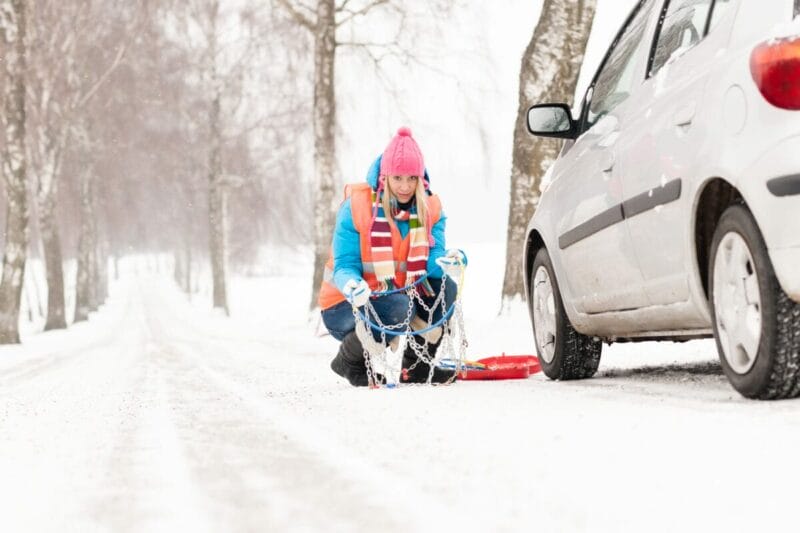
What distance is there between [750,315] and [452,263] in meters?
2.07

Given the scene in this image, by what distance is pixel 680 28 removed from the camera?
13.3 feet

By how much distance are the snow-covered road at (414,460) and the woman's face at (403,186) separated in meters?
1.08

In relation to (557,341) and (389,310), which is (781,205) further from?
(389,310)

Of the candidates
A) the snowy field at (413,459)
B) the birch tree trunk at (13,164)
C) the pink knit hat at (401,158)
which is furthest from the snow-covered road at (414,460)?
the birch tree trunk at (13,164)

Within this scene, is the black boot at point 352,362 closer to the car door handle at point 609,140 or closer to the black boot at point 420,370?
the black boot at point 420,370

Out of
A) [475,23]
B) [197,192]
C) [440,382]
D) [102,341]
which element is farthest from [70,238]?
[440,382]

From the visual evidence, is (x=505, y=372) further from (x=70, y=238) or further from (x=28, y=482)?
(x=70, y=238)

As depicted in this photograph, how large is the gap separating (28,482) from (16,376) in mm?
6331

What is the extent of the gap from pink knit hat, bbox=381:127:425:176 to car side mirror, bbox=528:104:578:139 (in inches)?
27.0

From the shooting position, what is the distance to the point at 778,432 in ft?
8.55

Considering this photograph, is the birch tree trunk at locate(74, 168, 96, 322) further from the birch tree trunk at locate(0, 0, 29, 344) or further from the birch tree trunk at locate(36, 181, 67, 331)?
the birch tree trunk at locate(0, 0, 29, 344)

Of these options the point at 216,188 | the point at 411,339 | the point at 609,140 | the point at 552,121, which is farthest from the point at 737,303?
the point at 216,188

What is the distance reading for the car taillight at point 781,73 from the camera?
9.55 ft

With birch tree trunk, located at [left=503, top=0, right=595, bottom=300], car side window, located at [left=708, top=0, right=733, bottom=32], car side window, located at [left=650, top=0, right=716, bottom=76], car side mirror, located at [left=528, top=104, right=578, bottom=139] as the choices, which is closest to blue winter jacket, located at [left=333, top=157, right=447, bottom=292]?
car side mirror, located at [left=528, top=104, right=578, bottom=139]
